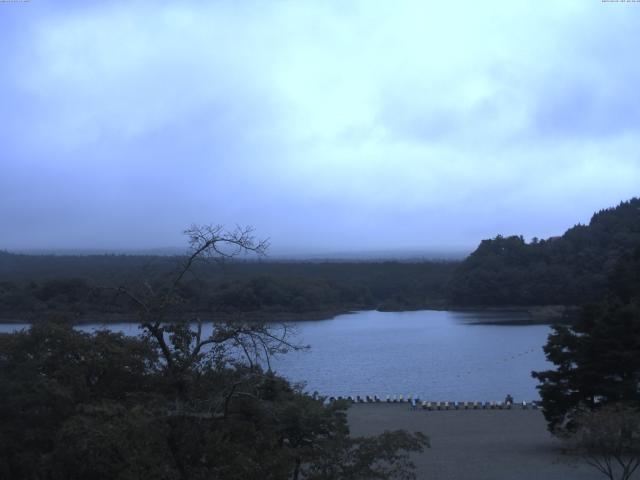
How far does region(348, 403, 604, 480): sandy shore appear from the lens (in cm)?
1127

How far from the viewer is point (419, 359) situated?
30.5m

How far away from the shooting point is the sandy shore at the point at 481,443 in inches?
444

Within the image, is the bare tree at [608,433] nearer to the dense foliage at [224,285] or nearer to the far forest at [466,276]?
the dense foliage at [224,285]

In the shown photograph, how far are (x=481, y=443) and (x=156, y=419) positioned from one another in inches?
373

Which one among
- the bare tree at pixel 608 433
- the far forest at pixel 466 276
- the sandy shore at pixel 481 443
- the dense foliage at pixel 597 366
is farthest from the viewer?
the far forest at pixel 466 276

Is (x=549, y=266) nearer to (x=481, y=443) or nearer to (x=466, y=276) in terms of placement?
(x=466, y=276)

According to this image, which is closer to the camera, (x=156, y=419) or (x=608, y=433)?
(x=156, y=419)

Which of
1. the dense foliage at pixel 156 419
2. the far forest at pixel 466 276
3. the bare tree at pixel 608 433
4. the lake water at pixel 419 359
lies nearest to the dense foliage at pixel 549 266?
the far forest at pixel 466 276

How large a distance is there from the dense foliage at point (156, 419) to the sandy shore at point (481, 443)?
11.5ft

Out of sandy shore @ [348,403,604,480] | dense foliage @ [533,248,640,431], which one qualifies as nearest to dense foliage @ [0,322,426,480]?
sandy shore @ [348,403,604,480]

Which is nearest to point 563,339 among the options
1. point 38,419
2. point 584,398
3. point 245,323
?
point 584,398

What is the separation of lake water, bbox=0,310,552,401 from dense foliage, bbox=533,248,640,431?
5.56 metres

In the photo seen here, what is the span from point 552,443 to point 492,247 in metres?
53.6

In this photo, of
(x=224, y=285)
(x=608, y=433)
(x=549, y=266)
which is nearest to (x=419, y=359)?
(x=224, y=285)
